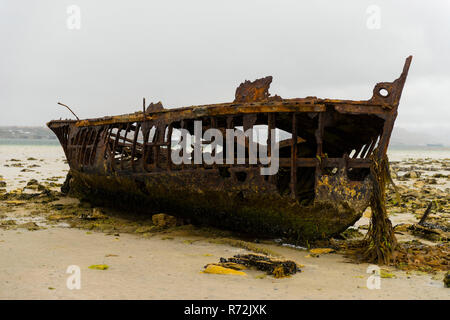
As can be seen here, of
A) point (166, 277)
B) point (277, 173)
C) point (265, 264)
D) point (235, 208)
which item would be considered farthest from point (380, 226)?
point (166, 277)

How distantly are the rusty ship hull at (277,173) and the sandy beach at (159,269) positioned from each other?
0.42 m

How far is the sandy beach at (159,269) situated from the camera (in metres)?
3.68

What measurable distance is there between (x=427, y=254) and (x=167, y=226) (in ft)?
13.0

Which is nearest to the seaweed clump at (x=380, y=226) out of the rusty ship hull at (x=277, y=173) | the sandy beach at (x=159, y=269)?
the rusty ship hull at (x=277, y=173)

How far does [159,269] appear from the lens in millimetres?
4418

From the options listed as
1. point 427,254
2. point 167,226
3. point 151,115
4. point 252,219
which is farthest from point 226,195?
point 427,254

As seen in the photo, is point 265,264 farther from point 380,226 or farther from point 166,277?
point 380,226

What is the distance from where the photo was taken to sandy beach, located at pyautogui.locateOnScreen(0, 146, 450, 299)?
368 centimetres

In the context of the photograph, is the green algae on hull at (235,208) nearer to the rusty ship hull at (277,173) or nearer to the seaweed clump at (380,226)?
the rusty ship hull at (277,173)

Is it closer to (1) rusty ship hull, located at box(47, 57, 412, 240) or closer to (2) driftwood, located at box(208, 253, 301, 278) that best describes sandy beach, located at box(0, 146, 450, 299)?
(2) driftwood, located at box(208, 253, 301, 278)

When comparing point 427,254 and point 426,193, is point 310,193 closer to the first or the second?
point 427,254

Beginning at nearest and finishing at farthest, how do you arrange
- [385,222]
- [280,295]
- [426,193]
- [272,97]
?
[280,295] → [385,222] → [272,97] → [426,193]

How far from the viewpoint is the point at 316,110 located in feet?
17.5

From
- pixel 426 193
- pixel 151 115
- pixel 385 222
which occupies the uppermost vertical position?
pixel 151 115
